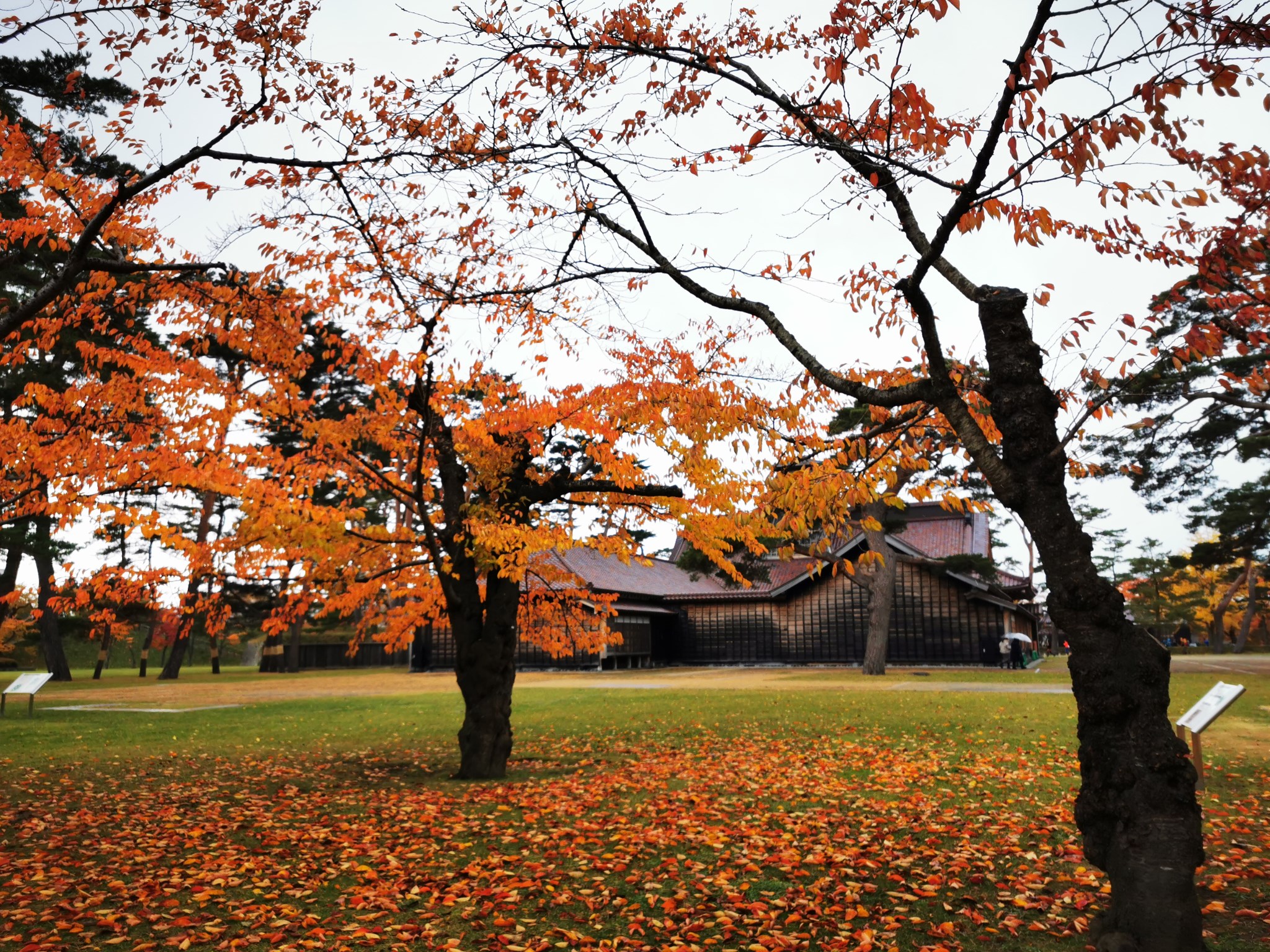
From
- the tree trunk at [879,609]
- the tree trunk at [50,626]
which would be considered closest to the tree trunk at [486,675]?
the tree trunk at [879,609]

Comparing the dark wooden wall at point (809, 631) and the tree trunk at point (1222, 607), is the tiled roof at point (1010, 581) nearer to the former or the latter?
the dark wooden wall at point (809, 631)

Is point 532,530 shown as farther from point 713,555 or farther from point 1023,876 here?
point 1023,876

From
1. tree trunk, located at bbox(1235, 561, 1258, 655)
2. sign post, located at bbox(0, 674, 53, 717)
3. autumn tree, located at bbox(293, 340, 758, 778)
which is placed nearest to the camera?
autumn tree, located at bbox(293, 340, 758, 778)

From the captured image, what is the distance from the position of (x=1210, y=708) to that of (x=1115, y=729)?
175 inches

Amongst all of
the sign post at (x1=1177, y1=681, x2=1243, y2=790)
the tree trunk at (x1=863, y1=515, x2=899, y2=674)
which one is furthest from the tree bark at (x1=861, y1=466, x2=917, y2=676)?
the sign post at (x1=1177, y1=681, x2=1243, y2=790)

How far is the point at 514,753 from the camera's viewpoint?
36.2 feet

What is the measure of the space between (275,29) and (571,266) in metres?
3.16

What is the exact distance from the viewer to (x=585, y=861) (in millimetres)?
5727

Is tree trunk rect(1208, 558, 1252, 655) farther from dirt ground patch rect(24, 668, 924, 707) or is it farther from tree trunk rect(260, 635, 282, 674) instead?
tree trunk rect(260, 635, 282, 674)

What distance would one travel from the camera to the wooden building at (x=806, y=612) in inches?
1164

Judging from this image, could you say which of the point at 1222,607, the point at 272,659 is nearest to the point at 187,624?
the point at 272,659

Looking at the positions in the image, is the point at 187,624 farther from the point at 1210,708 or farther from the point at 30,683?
the point at 1210,708

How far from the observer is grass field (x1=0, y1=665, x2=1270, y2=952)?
175 inches

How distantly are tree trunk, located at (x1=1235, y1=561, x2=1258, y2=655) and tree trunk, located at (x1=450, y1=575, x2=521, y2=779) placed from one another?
41.2 m
